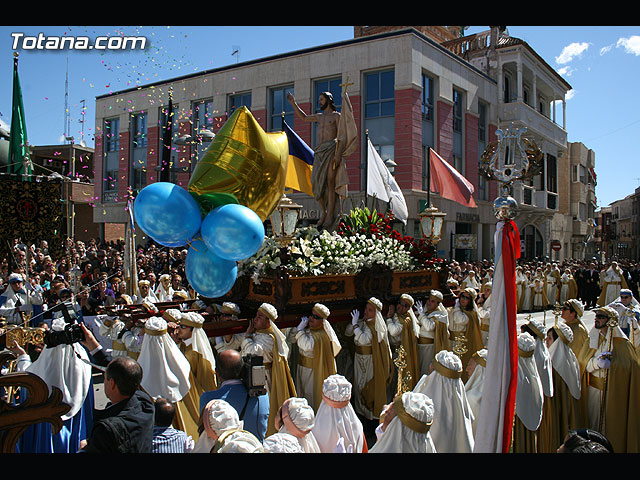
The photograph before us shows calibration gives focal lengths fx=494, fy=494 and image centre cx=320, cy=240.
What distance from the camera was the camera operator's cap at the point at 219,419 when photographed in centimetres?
284

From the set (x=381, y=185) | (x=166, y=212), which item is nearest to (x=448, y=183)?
(x=381, y=185)

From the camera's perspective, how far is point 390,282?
776 centimetres

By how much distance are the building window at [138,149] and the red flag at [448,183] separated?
2119 cm

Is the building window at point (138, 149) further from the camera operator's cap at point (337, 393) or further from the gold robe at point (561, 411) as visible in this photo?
the camera operator's cap at point (337, 393)

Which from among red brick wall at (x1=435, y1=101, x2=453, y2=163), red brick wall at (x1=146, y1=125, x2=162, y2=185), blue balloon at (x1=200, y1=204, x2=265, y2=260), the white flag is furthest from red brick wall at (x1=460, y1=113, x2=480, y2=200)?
blue balloon at (x1=200, y1=204, x2=265, y2=260)

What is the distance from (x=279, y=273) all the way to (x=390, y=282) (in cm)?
205

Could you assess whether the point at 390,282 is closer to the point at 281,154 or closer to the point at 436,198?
the point at 281,154

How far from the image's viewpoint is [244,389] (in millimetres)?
3832

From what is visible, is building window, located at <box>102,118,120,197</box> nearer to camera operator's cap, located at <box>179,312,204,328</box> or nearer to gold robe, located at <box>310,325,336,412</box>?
gold robe, located at <box>310,325,336,412</box>

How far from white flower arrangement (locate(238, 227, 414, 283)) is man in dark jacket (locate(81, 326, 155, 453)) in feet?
12.7

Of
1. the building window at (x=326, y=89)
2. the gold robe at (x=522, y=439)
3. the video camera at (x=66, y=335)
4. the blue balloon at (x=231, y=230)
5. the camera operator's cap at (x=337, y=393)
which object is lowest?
the gold robe at (x=522, y=439)

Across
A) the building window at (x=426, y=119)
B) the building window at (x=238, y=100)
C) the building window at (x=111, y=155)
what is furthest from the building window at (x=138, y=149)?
the building window at (x=426, y=119)

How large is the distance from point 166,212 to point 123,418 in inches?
84.8

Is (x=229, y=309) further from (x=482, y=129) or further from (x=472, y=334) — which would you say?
(x=482, y=129)
